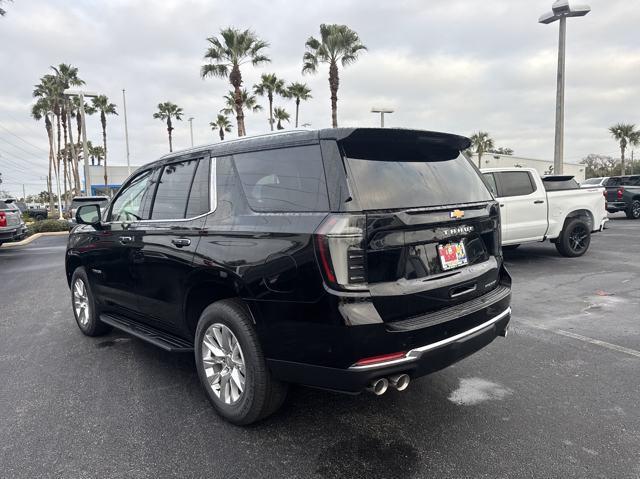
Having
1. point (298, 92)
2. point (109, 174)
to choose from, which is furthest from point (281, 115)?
point (109, 174)

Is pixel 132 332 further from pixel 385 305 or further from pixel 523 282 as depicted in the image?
pixel 523 282

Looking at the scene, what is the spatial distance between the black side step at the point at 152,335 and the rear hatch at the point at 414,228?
1716 millimetres

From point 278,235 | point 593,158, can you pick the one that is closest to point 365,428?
point 278,235

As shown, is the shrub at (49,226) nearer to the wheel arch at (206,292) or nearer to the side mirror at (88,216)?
the side mirror at (88,216)

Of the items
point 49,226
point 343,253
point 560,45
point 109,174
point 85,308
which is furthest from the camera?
point 109,174

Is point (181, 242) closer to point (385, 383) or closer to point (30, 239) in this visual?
point (385, 383)

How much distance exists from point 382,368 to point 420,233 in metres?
0.80

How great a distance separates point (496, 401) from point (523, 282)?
14.7ft

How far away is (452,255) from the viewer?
2867 millimetres

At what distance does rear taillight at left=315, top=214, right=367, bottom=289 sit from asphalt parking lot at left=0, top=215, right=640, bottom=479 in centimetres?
106

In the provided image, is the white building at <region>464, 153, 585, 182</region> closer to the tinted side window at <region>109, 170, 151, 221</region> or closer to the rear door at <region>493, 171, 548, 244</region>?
the rear door at <region>493, 171, 548, 244</region>

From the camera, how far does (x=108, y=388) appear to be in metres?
3.64

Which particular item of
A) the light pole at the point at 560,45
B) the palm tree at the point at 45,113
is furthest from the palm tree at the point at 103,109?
the light pole at the point at 560,45

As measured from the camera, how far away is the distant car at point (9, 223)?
13.7m
